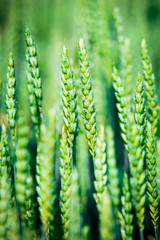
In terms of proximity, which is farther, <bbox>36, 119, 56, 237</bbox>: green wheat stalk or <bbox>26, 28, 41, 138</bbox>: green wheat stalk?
<bbox>26, 28, 41, 138</bbox>: green wheat stalk

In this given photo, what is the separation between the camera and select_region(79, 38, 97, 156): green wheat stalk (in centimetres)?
42

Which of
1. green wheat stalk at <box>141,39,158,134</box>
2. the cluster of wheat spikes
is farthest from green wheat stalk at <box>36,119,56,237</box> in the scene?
green wheat stalk at <box>141,39,158,134</box>

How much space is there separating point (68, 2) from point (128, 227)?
2.27m

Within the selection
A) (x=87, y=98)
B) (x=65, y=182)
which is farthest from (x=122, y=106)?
(x=65, y=182)

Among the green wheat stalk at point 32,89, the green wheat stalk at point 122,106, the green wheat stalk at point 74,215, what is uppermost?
the green wheat stalk at point 32,89

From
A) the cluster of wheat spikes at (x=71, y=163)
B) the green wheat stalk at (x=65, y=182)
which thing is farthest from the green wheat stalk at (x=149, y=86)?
the green wheat stalk at (x=65, y=182)

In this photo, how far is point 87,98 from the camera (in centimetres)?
43

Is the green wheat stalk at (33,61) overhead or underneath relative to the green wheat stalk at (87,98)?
overhead

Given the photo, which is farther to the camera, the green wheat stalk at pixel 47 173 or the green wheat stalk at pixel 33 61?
the green wheat stalk at pixel 33 61

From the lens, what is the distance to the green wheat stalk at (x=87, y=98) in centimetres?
42

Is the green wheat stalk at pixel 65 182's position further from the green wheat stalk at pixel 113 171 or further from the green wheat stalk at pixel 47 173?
the green wheat stalk at pixel 113 171

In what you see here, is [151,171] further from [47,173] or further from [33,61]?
[33,61]

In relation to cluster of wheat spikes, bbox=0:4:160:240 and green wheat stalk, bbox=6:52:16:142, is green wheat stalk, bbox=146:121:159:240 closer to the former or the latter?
cluster of wheat spikes, bbox=0:4:160:240

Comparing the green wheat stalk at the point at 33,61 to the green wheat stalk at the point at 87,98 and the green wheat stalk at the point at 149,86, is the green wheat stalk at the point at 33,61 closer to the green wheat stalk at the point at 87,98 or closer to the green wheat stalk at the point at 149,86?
the green wheat stalk at the point at 87,98
